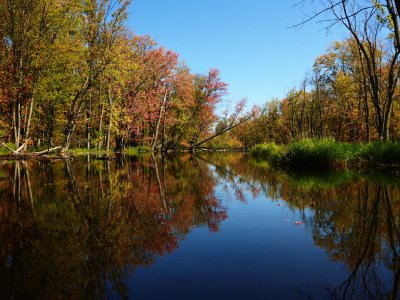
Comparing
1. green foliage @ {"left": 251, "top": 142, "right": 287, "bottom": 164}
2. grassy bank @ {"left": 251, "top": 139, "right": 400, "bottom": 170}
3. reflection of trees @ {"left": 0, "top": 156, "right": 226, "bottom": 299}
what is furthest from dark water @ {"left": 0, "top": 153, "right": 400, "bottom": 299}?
green foliage @ {"left": 251, "top": 142, "right": 287, "bottom": 164}

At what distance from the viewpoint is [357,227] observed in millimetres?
5910

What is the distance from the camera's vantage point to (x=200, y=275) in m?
4.01

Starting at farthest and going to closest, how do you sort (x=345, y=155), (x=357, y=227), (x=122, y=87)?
(x=122, y=87) → (x=345, y=155) → (x=357, y=227)

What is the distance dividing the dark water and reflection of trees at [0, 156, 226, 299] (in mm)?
17

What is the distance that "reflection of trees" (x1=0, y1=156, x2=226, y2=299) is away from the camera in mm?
3779

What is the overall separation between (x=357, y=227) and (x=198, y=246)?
9.57 feet

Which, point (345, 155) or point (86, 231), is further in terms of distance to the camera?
point (345, 155)

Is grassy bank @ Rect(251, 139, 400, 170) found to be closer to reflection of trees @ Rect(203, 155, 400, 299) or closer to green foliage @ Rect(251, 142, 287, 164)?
green foliage @ Rect(251, 142, 287, 164)

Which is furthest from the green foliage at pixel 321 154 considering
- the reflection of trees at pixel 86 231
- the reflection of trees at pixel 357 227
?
the reflection of trees at pixel 86 231

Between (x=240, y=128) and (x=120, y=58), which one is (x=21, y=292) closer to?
(x=120, y=58)

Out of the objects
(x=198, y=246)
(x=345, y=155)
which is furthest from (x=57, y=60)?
(x=198, y=246)

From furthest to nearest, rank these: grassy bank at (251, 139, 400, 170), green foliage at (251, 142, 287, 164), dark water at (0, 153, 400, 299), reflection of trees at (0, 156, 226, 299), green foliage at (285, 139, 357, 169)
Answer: green foliage at (251, 142, 287, 164)
green foliage at (285, 139, 357, 169)
grassy bank at (251, 139, 400, 170)
reflection of trees at (0, 156, 226, 299)
dark water at (0, 153, 400, 299)

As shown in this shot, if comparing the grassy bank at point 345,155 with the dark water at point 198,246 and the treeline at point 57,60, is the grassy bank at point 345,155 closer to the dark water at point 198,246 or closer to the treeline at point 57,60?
the dark water at point 198,246

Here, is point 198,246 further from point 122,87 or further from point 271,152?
point 122,87
